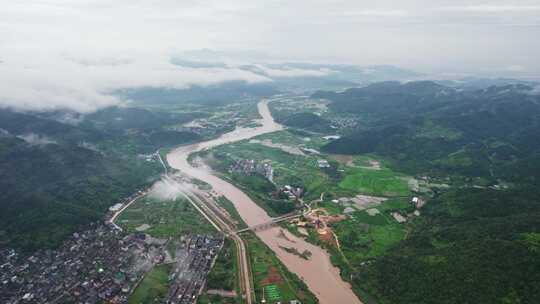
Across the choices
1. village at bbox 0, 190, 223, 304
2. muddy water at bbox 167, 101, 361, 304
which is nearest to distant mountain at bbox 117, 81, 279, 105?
muddy water at bbox 167, 101, 361, 304

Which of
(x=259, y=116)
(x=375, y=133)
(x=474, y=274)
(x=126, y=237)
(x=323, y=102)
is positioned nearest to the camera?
(x=474, y=274)

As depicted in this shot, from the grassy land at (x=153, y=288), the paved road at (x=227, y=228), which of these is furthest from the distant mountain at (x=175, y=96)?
the grassy land at (x=153, y=288)

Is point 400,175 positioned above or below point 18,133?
below

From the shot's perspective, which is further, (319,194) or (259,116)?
(259,116)

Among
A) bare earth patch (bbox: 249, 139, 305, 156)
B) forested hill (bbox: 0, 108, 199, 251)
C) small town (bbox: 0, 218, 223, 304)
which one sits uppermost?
forested hill (bbox: 0, 108, 199, 251)

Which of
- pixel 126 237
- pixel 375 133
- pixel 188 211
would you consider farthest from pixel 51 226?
pixel 375 133

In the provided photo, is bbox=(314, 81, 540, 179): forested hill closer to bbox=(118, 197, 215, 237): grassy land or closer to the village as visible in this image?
bbox=(118, 197, 215, 237): grassy land

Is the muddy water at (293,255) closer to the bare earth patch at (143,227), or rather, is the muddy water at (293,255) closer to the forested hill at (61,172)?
the forested hill at (61,172)

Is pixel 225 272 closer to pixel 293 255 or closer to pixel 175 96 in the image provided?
pixel 293 255

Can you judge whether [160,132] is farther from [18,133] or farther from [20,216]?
[20,216]
